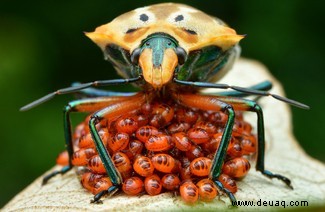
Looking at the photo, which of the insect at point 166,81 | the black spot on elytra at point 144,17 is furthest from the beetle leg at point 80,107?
the black spot on elytra at point 144,17

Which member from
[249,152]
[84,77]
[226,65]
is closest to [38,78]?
[84,77]

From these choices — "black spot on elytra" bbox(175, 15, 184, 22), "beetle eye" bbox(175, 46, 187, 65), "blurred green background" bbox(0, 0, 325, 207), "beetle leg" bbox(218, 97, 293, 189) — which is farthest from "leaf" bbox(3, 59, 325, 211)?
"blurred green background" bbox(0, 0, 325, 207)

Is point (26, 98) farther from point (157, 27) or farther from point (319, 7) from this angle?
point (319, 7)

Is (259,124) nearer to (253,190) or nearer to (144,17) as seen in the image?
(253,190)

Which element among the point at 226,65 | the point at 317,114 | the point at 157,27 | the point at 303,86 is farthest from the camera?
the point at 303,86

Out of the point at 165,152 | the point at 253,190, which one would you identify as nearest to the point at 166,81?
the point at 165,152

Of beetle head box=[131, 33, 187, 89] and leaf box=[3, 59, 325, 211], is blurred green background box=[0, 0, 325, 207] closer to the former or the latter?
leaf box=[3, 59, 325, 211]
